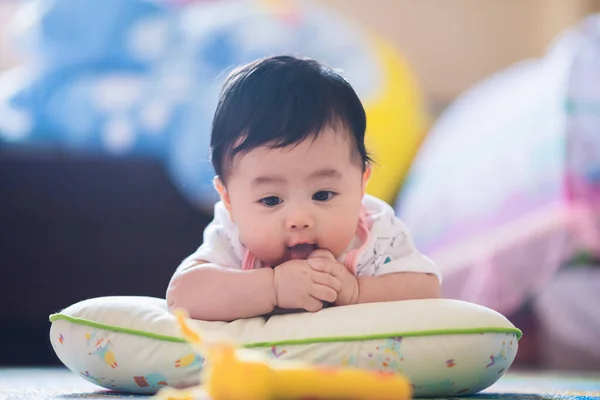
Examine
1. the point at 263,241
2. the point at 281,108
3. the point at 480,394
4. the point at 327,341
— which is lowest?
the point at 480,394

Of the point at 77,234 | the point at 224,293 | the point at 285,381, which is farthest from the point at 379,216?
the point at 77,234

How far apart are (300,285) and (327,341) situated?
0.09 m

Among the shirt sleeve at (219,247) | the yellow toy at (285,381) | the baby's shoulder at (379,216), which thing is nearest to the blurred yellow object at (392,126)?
the baby's shoulder at (379,216)

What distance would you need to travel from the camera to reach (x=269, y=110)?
3.18ft

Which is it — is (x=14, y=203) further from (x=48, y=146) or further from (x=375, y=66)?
(x=375, y=66)

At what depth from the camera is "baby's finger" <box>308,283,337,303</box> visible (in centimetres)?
100

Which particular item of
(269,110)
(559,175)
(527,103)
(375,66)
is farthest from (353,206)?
(375,66)

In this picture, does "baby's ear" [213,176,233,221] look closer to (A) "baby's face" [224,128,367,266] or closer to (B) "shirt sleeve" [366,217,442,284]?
(A) "baby's face" [224,128,367,266]

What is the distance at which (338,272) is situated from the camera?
3.36 ft

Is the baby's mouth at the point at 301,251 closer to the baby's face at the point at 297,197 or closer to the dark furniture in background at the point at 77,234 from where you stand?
the baby's face at the point at 297,197

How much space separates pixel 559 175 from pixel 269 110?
1.16m

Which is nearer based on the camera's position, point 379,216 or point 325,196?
point 325,196

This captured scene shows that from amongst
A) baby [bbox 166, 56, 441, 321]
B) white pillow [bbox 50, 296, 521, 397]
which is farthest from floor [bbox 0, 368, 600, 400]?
baby [bbox 166, 56, 441, 321]

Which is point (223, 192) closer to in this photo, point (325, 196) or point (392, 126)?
point (325, 196)
